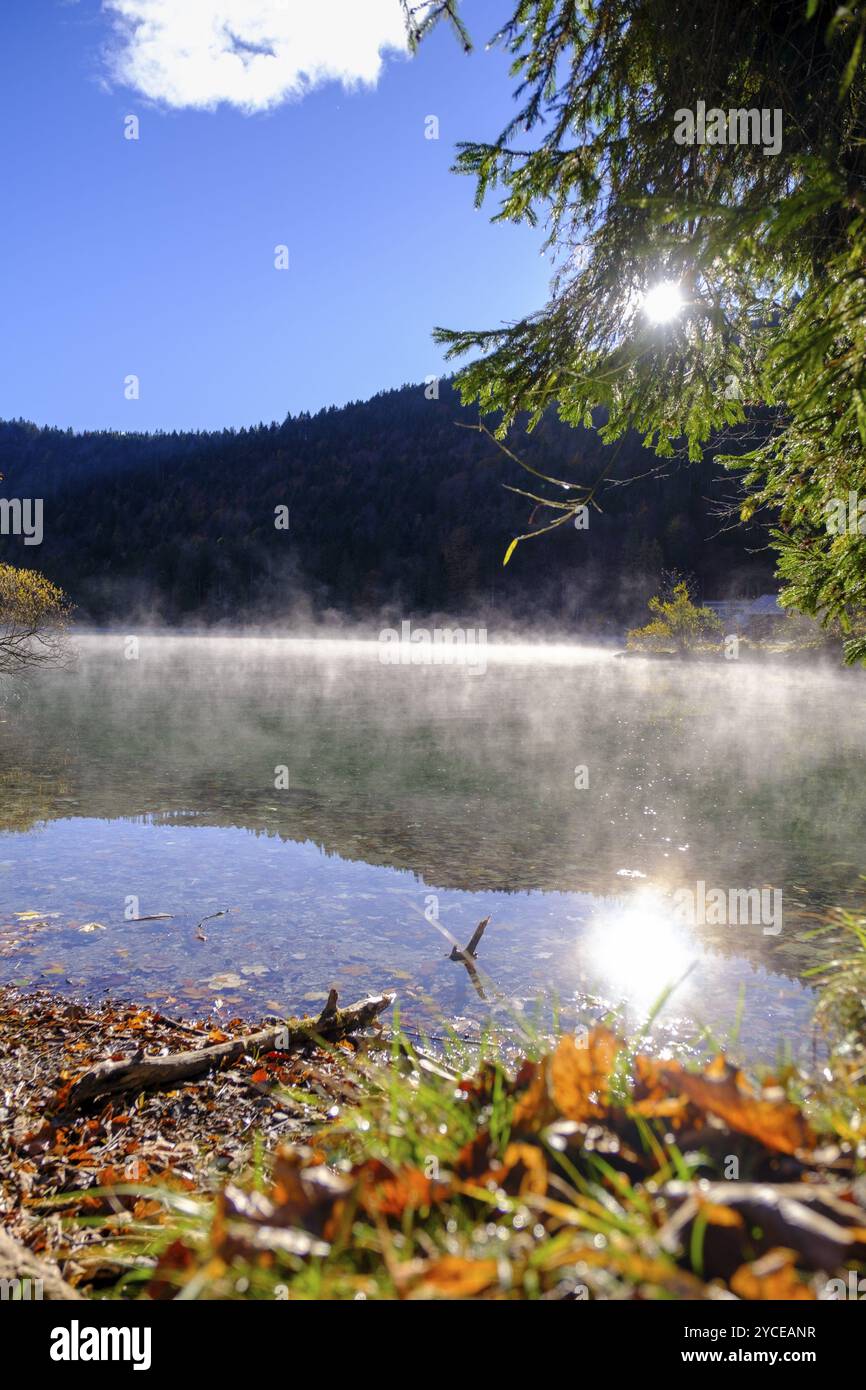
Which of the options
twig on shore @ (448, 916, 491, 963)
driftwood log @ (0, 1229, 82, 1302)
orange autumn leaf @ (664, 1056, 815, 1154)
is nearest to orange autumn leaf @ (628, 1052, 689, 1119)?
orange autumn leaf @ (664, 1056, 815, 1154)

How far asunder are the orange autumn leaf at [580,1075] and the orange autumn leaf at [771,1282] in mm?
557

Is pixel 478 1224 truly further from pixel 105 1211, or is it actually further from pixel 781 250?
pixel 781 250

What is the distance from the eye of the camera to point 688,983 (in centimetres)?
700

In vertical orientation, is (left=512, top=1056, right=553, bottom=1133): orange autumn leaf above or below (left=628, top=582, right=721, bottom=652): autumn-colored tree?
below

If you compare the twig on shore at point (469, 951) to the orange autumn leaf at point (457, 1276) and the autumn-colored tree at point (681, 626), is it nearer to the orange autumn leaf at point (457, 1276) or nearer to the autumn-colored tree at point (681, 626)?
the orange autumn leaf at point (457, 1276)

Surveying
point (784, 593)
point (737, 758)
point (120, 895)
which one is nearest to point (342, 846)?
point (120, 895)

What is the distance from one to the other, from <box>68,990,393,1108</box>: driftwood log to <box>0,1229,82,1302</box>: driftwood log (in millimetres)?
1654

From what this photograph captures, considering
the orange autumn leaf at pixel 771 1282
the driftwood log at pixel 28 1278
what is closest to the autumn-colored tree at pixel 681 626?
the driftwood log at pixel 28 1278

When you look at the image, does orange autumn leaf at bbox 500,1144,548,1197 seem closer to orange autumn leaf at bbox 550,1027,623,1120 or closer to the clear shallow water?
orange autumn leaf at bbox 550,1027,623,1120

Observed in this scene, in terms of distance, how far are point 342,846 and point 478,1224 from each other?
34.3 feet

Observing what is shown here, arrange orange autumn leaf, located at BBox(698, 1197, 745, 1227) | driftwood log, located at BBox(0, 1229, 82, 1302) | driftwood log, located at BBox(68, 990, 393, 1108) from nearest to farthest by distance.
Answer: orange autumn leaf, located at BBox(698, 1197, 745, 1227)
driftwood log, located at BBox(0, 1229, 82, 1302)
driftwood log, located at BBox(68, 990, 393, 1108)

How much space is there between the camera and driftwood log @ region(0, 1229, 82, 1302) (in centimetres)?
200

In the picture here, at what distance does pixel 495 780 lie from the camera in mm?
17453
